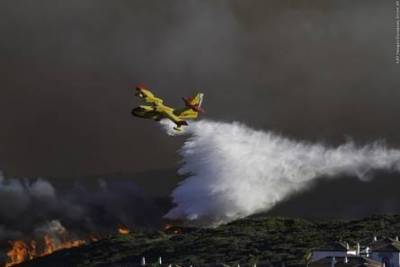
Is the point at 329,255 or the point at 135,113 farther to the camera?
the point at 329,255

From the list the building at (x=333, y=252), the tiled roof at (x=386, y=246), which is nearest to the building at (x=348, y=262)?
the building at (x=333, y=252)

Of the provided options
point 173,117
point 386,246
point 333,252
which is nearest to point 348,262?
point 386,246

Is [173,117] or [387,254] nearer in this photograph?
[173,117]

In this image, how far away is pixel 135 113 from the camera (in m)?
131

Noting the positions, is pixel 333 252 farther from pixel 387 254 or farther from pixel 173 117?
pixel 173 117

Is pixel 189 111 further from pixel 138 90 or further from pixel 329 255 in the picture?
pixel 329 255

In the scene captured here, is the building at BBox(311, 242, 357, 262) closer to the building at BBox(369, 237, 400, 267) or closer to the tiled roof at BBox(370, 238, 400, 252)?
the tiled roof at BBox(370, 238, 400, 252)

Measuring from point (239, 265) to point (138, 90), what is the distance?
5839cm

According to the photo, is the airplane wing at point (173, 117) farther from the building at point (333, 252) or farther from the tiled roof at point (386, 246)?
the tiled roof at point (386, 246)

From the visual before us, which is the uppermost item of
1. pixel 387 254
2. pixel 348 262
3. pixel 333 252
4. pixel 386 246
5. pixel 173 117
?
pixel 173 117

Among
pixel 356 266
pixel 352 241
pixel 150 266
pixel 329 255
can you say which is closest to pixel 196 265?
pixel 150 266

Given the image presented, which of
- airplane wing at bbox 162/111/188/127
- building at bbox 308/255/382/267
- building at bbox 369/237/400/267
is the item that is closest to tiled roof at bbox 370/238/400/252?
building at bbox 369/237/400/267

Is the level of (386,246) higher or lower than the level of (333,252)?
lower

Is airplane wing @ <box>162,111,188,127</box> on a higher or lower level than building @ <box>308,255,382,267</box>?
higher
